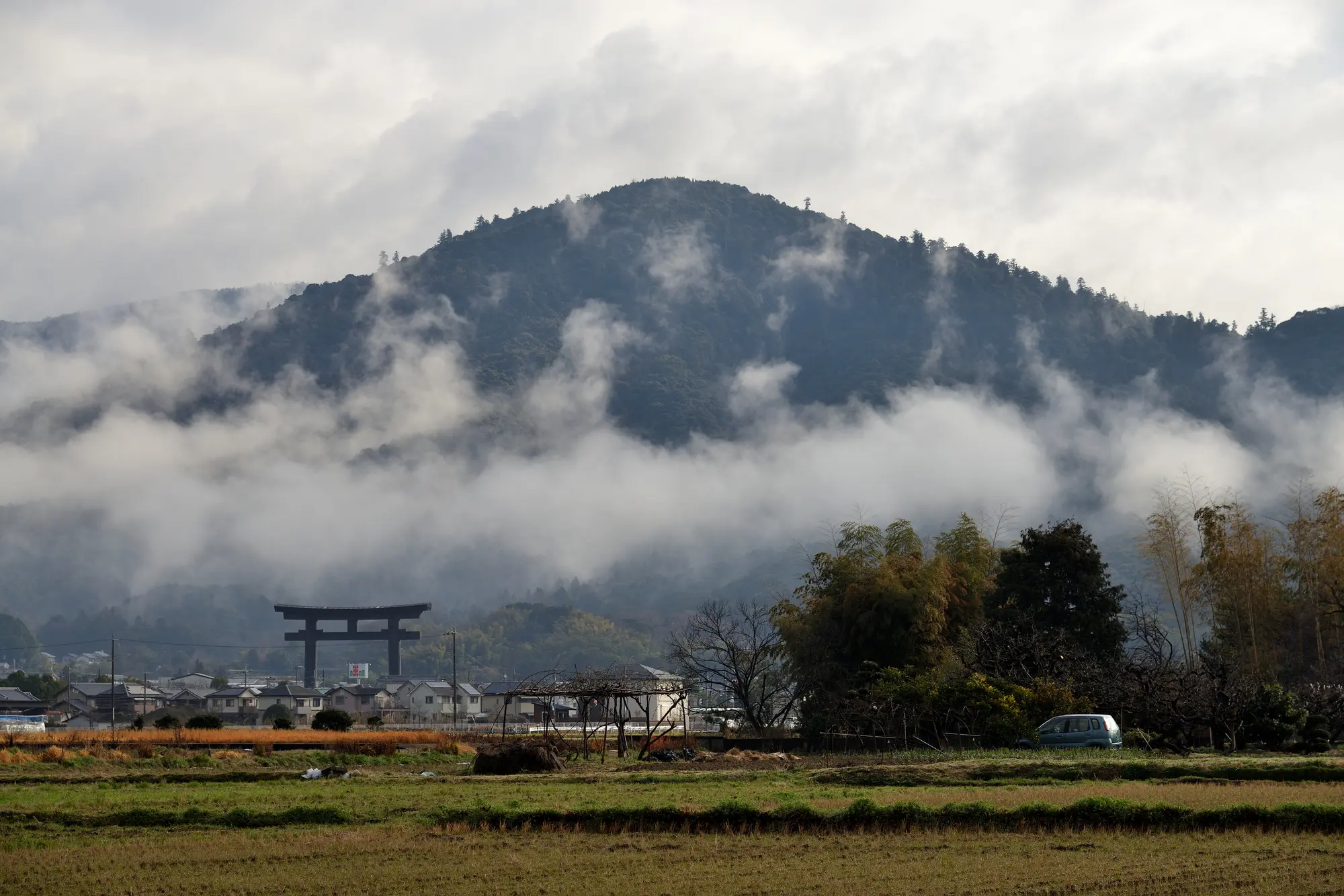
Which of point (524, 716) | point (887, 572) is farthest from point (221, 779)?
point (524, 716)

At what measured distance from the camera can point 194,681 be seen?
6718 inches

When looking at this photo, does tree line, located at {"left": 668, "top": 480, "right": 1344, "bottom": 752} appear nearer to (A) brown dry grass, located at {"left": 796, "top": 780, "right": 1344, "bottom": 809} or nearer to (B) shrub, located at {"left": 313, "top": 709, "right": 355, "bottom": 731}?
(A) brown dry grass, located at {"left": 796, "top": 780, "right": 1344, "bottom": 809}

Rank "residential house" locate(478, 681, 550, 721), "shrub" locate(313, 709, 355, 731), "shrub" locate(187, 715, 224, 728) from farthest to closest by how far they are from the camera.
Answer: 1. "residential house" locate(478, 681, 550, 721)
2. "shrub" locate(187, 715, 224, 728)
3. "shrub" locate(313, 709, 355, 731)

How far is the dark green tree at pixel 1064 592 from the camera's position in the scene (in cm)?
4766

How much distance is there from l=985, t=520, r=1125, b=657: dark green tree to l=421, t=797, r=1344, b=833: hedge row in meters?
28.4

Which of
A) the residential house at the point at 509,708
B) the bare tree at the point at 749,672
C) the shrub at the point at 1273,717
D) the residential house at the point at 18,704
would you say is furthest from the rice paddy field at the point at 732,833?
the residential house at the point at 18,704

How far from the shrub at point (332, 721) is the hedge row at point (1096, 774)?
111 feet

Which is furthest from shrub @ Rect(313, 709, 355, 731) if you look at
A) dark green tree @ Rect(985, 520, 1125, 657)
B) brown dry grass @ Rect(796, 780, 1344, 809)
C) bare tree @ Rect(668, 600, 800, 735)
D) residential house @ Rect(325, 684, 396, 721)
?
residential house @ Rect(325, 684, 396, 721)

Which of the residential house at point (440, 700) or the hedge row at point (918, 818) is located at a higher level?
the residential house at point (440, 700)

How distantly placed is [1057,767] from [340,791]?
47.3 feet

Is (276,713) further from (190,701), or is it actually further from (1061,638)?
(1061,638)

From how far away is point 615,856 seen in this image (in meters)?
17.7

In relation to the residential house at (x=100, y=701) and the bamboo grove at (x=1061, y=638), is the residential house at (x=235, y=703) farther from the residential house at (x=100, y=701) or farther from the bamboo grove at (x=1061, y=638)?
the bamboo grove at (x=1061, y=638)

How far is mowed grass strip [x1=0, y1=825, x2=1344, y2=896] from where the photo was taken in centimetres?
1524
